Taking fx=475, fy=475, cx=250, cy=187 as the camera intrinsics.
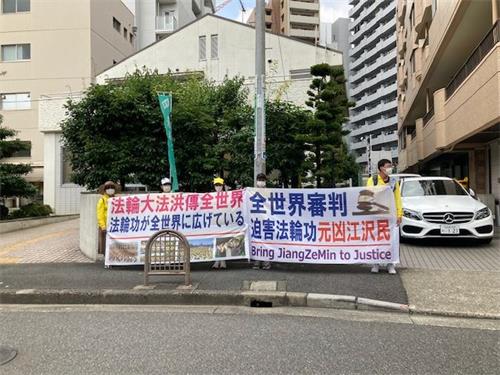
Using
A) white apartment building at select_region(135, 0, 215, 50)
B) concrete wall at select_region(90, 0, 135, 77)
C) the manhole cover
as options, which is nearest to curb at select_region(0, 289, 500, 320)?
the manhole cover

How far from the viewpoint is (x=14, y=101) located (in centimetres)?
3198

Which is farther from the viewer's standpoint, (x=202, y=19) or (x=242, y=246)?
(x=202, y=19)

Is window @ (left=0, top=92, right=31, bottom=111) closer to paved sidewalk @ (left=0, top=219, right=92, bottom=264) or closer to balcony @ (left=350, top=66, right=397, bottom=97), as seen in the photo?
paved sidewalk @ (left=0, top=219, right=92, bottom=264)

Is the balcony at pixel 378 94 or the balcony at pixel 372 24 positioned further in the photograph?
the balcony at pixel 372 24

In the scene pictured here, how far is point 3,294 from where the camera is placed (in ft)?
23.1

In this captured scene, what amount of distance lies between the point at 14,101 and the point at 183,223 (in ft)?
93.5

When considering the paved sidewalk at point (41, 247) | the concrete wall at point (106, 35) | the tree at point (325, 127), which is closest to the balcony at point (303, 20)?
the concrete wall at point (106, 35)

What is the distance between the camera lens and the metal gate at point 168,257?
7.07 metres

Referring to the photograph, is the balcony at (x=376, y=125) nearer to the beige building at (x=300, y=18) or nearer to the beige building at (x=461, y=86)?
the beige building at (x=300, y=18)

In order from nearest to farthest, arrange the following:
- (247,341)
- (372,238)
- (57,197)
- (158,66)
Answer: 1. (247,341)
2. (372,238)
3. (57,197)
4. (158,66)

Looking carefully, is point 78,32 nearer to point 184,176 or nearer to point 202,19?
point 202,19

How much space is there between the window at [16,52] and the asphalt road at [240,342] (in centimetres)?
3025

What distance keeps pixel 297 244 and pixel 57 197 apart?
747 inches

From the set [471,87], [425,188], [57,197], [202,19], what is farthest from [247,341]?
[202,19]
